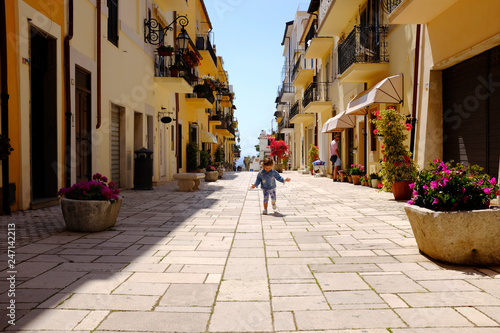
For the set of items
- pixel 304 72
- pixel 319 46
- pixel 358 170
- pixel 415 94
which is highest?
pixel 319 46

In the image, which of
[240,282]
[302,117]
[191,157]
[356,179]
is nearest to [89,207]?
[240,282]

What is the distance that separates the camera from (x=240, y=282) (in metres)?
3.44

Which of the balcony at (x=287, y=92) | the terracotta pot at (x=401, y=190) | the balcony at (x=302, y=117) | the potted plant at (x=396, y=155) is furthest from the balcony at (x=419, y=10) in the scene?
the balcony at (x=287, y=92)

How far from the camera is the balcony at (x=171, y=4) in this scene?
650 inches

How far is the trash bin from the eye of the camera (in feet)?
41.4

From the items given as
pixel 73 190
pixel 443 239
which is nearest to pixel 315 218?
pixel 443 239

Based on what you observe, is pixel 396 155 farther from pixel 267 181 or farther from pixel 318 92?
pixel 318 92

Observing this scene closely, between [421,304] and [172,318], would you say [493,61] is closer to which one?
[421,304]

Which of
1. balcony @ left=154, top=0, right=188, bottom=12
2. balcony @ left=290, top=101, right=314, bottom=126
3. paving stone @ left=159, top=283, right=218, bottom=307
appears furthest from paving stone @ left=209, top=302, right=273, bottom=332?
balcony @ left=290, top=101, right=314, bottom=126

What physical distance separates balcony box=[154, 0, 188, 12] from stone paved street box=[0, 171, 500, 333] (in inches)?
506

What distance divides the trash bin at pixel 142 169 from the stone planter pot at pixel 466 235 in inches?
397

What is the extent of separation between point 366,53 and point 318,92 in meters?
10.1

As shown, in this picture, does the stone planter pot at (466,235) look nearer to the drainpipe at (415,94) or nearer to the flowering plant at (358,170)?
the drainpipe at (415,94)

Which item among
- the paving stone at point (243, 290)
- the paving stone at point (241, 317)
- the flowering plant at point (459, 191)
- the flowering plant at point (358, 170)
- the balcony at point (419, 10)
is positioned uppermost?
the balcony at point (419, 10)
